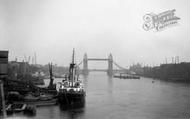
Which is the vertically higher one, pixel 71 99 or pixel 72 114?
pixel 71 99

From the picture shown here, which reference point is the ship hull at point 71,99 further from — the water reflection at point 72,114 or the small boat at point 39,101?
the water reflection at point 72,114

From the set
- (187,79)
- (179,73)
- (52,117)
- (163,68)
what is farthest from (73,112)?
(163,68)

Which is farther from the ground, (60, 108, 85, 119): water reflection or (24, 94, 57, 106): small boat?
(24, 94, 57, 106): small boat

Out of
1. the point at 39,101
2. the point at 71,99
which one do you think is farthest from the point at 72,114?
the point at 39,101

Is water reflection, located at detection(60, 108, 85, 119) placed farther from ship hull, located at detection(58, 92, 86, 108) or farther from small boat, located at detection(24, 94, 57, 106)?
small boat, located at detection(24, 94, 57, 106)

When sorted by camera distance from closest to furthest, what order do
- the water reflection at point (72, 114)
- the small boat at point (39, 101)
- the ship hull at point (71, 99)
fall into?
the water reflection at point (72, 114)
the small boat at point (39, 101)
the ship hull at point (71, 99)

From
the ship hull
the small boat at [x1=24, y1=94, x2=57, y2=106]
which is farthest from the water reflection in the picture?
the small boat at [x1=24, y1=94, x2=57, y2=106]

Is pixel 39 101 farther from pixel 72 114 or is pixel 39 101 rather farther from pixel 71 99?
pixel 72 114

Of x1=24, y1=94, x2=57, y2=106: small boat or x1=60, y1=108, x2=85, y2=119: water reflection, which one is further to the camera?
x1=24, y1=94, x2=57, y2=106: small boat

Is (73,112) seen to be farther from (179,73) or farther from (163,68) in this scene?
(163,68)

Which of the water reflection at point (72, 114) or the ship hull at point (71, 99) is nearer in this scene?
the water reflection at point (72, 114)

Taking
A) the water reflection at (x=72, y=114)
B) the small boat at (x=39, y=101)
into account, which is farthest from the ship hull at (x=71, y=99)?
the water reflection at (x=72, y=114)

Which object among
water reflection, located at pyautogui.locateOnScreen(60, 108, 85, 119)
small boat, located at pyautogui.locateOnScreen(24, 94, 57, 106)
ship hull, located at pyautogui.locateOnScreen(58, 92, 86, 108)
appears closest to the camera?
water reflection, located at pyautogui.locateOnScreen(60, 108, 85, 119)
